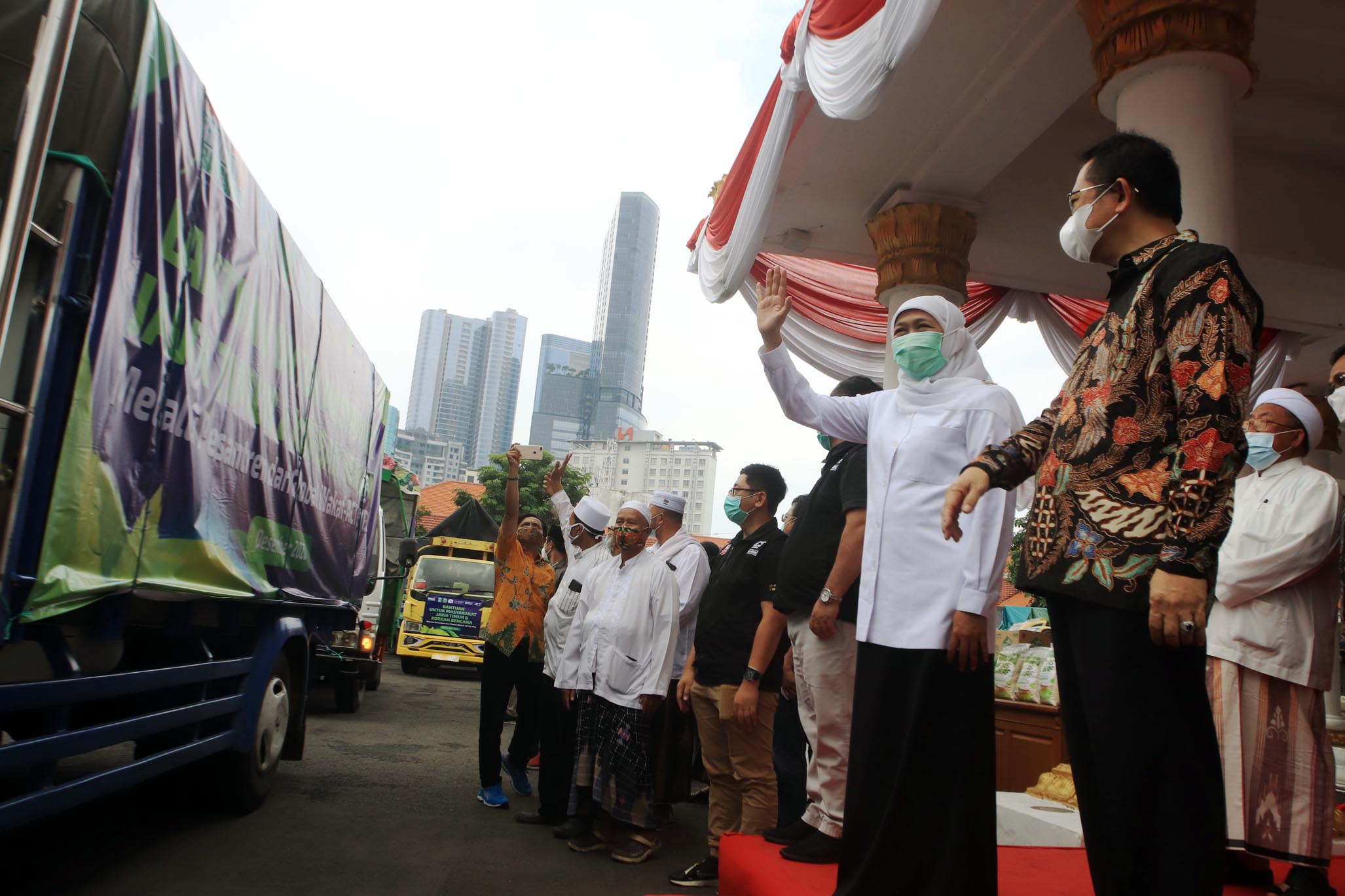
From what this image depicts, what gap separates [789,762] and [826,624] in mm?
1565

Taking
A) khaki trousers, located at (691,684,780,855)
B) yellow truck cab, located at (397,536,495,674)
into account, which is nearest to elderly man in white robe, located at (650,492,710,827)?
khaki trousers, located at (691,684,780,855)

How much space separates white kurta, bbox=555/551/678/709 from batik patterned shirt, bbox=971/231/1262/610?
2773 mm

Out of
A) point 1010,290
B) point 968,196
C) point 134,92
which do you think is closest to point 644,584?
point 134,92

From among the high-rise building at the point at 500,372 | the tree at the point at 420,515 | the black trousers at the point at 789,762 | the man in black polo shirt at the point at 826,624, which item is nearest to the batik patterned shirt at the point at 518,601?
the black trousers at the point at 789,762

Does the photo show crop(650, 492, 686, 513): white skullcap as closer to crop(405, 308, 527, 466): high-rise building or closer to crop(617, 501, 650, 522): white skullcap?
crop(617, 501, 650, 522): white skullcap

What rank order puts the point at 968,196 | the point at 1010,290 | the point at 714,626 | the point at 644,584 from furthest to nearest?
the point at 1010,290 < the point at 968,196 < the point at 644,584 < the point at 714,626

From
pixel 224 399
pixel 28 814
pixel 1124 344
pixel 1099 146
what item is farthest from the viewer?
pixel 224 399

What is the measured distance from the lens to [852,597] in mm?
3207

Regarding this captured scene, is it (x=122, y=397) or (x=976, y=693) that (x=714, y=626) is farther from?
(x=122, y=397)

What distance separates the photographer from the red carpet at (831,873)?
252 centimetres

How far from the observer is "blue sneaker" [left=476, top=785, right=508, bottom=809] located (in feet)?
17.8

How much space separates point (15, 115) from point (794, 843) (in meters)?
3.10

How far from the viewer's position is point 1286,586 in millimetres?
3012

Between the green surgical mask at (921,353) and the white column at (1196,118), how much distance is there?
4.43 feet
